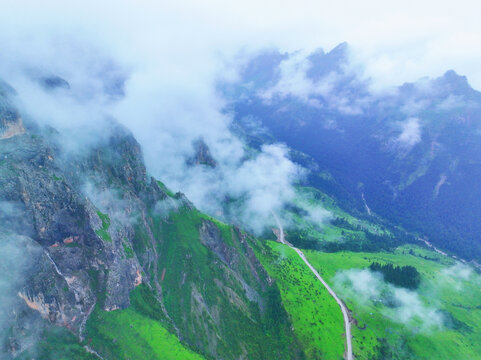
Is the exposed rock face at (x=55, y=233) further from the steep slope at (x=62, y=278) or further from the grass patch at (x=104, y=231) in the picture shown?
the steep slope at (x=62, y=278)

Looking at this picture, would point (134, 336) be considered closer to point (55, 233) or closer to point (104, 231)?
point (104, 231)

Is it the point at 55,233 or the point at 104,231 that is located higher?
the point at 104,231

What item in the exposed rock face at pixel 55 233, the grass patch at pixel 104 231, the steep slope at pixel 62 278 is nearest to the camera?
the steep slope at pixel 62 278

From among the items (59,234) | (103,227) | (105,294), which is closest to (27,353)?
(105,294)

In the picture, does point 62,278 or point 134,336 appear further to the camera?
point 134,336

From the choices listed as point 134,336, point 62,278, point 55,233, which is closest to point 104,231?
point 55,233

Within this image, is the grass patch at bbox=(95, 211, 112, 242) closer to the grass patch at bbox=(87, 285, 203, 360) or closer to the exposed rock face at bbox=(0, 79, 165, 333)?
the exposed rock face at bbox=(0, 79, 165, 333)

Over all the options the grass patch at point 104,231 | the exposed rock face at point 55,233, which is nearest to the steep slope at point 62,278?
the exposed rock face at point 55,233

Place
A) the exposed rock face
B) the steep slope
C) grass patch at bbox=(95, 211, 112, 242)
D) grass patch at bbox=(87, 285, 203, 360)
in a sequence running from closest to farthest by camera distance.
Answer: the steep slope
the exposed rock face
grass patch at bbox=(87, 285, 203, 360)
grass patch at bbox=(95, 211, 112, 242)

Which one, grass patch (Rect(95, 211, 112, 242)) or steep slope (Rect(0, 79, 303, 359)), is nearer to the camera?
steep slope (Rect(0, 79, 303, 359))

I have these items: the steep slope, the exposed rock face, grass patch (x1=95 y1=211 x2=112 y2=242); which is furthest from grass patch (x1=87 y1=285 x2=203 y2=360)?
grass patch (x1=95 y1=211 x2=112 y2=242)

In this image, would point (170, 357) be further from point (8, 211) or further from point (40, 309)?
point (8, 211)
